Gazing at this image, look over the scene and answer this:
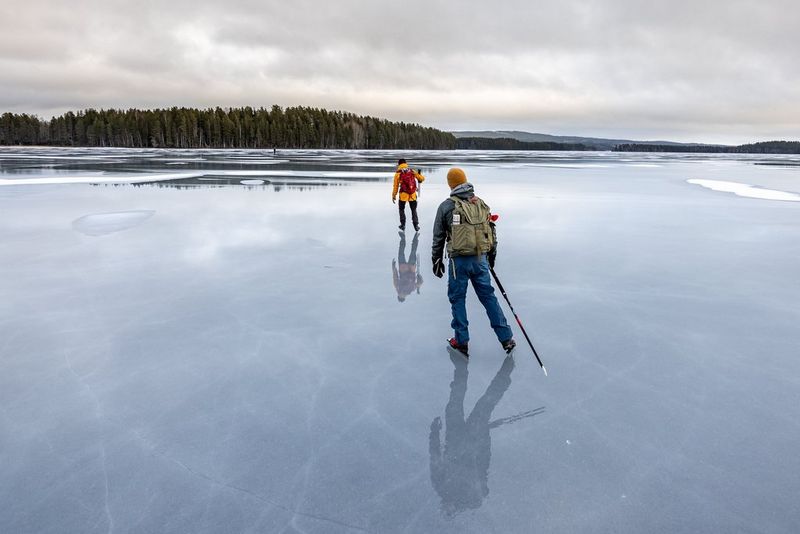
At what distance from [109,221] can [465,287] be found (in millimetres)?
9737

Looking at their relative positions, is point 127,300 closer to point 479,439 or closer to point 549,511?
point 479,439

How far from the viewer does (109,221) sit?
11352mm

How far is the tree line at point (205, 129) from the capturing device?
387 ft

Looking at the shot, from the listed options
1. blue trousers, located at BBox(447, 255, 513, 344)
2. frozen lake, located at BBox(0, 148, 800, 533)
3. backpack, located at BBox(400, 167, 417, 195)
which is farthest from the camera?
backpack, located at BBox(400, 167, 417, 195)

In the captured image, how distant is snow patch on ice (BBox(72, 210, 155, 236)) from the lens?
10344 mm

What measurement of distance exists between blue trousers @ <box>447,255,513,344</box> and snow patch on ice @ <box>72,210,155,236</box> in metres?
8.29

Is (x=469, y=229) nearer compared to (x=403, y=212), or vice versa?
(x=469, y=229)

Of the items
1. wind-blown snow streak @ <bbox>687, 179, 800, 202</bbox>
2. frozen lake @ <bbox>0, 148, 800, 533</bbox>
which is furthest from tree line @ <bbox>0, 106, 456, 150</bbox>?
frozen lake @ <bbox>0, 148, 800, 533</bbox>

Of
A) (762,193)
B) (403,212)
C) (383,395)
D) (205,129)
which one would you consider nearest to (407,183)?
(403,212)

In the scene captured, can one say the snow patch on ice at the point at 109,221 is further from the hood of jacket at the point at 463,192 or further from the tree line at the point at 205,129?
the tree line at the point at 205,129

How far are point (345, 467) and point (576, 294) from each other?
4347 mm

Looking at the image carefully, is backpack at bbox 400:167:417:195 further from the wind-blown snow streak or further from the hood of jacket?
the wind-blown snow streak

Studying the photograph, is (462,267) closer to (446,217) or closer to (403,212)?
(446,217)

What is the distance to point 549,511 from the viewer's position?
110 inches
